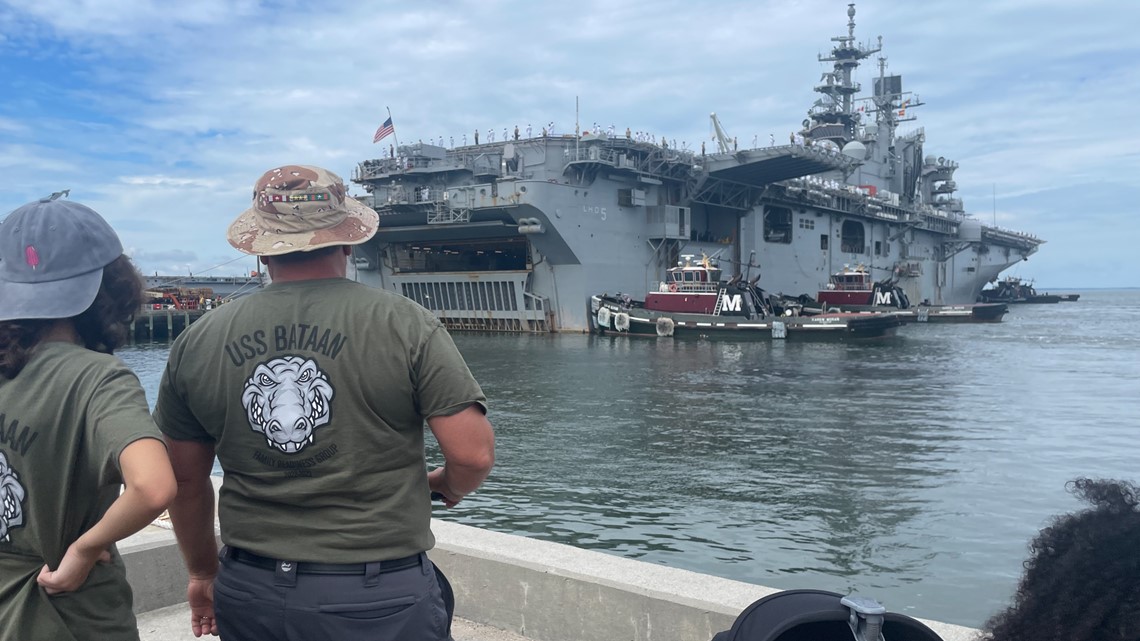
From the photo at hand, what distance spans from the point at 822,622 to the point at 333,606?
3.93 feet

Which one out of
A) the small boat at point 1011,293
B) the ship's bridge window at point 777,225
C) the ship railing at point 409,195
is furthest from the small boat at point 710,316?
the small boat at point 1011,293

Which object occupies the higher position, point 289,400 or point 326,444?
point 289,400

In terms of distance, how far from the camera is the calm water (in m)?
→ 8.25

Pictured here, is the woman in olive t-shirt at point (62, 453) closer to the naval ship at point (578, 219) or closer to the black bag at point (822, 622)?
the black bag at point (822, 622)

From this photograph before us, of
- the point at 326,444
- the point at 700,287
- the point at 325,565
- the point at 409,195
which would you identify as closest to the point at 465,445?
the point at 326,444

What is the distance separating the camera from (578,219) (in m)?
37.7

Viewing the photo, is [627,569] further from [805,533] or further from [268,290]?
[805,533]

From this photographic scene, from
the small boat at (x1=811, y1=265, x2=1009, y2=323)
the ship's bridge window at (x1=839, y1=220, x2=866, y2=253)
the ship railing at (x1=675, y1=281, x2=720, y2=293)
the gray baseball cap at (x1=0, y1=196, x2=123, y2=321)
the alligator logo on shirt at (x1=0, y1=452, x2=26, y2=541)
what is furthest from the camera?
the ship's bridge window at (x1=839, y1=220, x2=866, y2=253)

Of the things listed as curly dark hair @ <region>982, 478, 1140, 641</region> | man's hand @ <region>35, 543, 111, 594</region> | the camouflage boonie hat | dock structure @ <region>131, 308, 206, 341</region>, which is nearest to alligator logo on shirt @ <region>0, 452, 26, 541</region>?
man's hand @ <region>35, 543, 111, 594</region>

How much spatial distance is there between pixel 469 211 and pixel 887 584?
31672mm

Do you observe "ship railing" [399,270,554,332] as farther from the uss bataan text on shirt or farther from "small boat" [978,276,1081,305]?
"small boat" [978,276,1081,305]

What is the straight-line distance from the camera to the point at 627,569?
4.02m

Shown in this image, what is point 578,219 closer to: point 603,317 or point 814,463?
point 603,317

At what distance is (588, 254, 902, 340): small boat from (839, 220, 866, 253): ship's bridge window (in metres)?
20.2
